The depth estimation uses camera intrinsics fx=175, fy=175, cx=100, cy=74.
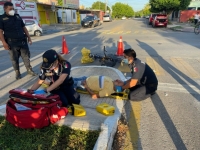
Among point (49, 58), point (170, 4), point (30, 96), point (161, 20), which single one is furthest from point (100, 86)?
point (170, 4)

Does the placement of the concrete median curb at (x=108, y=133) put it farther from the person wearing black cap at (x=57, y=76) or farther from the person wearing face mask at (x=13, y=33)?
the person wearing face mask at (x=13, y=33)

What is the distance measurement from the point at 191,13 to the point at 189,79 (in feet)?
107

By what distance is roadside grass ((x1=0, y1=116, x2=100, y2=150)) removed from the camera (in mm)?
2327

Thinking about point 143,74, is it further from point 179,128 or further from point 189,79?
point 189,79

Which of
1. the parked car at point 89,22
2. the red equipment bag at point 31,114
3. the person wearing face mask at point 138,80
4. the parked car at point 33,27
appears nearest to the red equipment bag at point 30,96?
the red equipment bag at point 31,114

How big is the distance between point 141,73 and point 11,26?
3.41 m

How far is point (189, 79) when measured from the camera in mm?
4848

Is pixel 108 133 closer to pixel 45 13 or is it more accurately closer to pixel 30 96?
pixel 30 96

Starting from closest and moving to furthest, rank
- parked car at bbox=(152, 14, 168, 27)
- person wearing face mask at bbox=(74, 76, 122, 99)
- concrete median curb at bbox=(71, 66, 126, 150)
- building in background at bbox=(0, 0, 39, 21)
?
concrete median curb at bbox=(71, 66, 126, 150)
person wearing face mask at bbox=(74, 76, 122, 99)
building in background at bbox=(0, 0, 39, 21)
parked car at bbox=(152, 14, 168, 27)

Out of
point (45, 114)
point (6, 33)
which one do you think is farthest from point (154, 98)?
point (6, 33)

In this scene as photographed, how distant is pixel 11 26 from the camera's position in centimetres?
442

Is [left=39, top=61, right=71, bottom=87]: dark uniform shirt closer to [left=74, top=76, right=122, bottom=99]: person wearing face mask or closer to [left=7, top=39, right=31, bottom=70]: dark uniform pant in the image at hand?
[left=74, top=76, right=122, bottom=99]: person wearing face mask

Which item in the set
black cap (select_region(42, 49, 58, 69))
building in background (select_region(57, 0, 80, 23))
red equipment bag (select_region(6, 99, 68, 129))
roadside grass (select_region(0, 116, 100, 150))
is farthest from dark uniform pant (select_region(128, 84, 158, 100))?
building in background (select_region(57, 0, 80, 23))

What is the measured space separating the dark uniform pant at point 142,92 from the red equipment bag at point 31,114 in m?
1.63
